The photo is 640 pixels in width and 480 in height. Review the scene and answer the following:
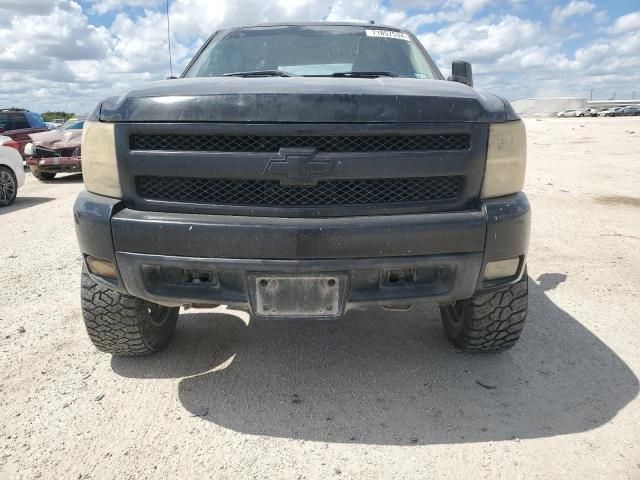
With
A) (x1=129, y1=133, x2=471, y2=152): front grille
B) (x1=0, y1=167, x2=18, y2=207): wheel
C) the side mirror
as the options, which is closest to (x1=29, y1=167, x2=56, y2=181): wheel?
(x1=0, y1=167, x2=18, y2=207): wheel

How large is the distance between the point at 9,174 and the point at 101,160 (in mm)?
7832

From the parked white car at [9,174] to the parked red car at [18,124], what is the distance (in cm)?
558

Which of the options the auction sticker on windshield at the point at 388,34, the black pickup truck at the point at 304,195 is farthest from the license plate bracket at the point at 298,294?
the auction sticker on windshield at the point at 388,34

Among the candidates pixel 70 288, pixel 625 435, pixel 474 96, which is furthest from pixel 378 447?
pixel 70 288

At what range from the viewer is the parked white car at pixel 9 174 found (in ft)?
28.4

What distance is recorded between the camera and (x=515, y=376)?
278cm

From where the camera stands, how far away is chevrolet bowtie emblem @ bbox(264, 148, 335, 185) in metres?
2.11

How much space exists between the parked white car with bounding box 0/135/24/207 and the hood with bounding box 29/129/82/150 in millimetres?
2390

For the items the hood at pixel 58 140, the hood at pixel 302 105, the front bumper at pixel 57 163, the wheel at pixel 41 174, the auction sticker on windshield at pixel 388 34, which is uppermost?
the auction sticker on windshield at pixel 388 34

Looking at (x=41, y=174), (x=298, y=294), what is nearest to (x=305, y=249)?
(x=298, y=294)

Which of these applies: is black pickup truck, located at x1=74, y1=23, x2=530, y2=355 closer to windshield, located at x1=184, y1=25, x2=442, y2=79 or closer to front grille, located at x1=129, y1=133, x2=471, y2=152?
front grille, located at x1=129, y1=133, x2=471, y2=152

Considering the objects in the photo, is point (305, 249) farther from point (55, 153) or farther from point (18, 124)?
point (18, 124)

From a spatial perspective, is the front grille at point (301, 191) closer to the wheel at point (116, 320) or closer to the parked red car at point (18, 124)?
the wheel at point (116, 320)

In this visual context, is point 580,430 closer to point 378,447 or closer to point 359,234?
point 378,447
